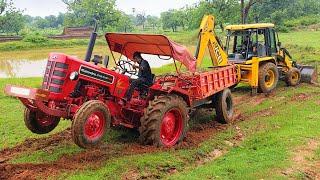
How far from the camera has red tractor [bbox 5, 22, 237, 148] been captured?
7.29 metres

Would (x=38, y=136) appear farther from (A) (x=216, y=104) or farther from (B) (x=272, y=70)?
(B) (x=272, y=70)

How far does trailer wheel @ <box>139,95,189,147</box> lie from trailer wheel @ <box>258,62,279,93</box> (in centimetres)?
668

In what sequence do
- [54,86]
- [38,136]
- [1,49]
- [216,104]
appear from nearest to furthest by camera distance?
1. [54,86]
2. [38,136]
3. [216,104]
4. [1,49]

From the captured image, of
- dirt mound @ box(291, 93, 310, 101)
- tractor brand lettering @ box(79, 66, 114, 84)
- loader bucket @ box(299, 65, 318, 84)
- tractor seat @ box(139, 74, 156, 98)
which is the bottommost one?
dirt mound @ box(291, 93, 310, 101)

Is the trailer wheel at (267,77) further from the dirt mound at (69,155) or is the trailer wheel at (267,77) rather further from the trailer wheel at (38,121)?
the trailer wheel at (38,121)

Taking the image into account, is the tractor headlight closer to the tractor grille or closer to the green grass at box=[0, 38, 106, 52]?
the tractor grille

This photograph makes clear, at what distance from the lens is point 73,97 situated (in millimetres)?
7789

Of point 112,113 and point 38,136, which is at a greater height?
point 112,113

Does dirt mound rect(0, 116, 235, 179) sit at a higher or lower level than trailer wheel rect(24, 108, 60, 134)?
lower

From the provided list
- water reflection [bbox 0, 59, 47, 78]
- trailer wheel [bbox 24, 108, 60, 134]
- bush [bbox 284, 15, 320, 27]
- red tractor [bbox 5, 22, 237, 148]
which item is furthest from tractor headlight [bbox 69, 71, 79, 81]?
bush [bbox 284, 15, 320, 27]

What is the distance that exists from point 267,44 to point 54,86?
10.2 meters

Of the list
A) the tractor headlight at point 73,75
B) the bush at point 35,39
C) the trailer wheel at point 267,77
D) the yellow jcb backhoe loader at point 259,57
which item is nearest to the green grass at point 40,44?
the bush at point 35,39

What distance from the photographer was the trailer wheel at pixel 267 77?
14942 mm

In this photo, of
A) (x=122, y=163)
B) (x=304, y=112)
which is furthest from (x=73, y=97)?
(x=304, y=112)
